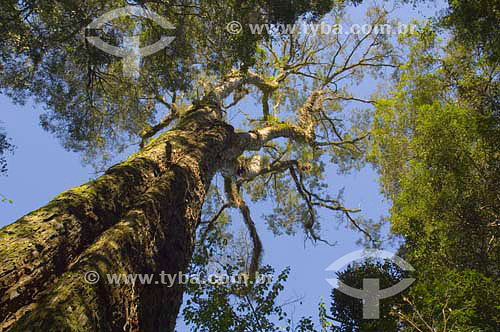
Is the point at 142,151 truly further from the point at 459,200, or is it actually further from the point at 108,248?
the point at 459,200

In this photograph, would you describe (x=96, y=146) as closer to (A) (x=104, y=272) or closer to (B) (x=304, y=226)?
(B) (x=304, y=226)

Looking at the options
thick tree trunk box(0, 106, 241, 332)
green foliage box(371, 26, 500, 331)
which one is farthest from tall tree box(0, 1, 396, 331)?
green foliage box(371, 26, 500, 331)

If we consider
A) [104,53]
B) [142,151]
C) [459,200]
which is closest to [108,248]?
[142,151]

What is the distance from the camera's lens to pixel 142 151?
4848 millimetres

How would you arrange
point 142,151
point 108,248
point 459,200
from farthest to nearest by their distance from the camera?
point 459,200 < point 142,151 < point 108,248

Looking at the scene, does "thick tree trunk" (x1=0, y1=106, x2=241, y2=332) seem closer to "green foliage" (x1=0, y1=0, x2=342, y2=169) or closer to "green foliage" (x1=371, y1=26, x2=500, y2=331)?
"green foliage" (x1=0, y1=0, x2=342, y2=169)

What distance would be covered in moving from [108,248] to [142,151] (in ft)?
7.61

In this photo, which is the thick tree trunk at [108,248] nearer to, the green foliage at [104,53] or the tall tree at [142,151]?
the tall tree at [142,151]

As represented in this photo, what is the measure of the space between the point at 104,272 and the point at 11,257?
60cm

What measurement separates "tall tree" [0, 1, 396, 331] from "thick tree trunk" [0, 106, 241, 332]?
11 millimetres

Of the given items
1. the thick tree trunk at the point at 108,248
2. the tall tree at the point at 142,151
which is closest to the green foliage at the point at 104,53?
the tall tree at the point at 142,151

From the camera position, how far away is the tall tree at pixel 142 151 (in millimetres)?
2396

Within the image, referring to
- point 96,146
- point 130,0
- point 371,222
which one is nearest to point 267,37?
point 130,0

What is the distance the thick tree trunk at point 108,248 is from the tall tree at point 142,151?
1cm
